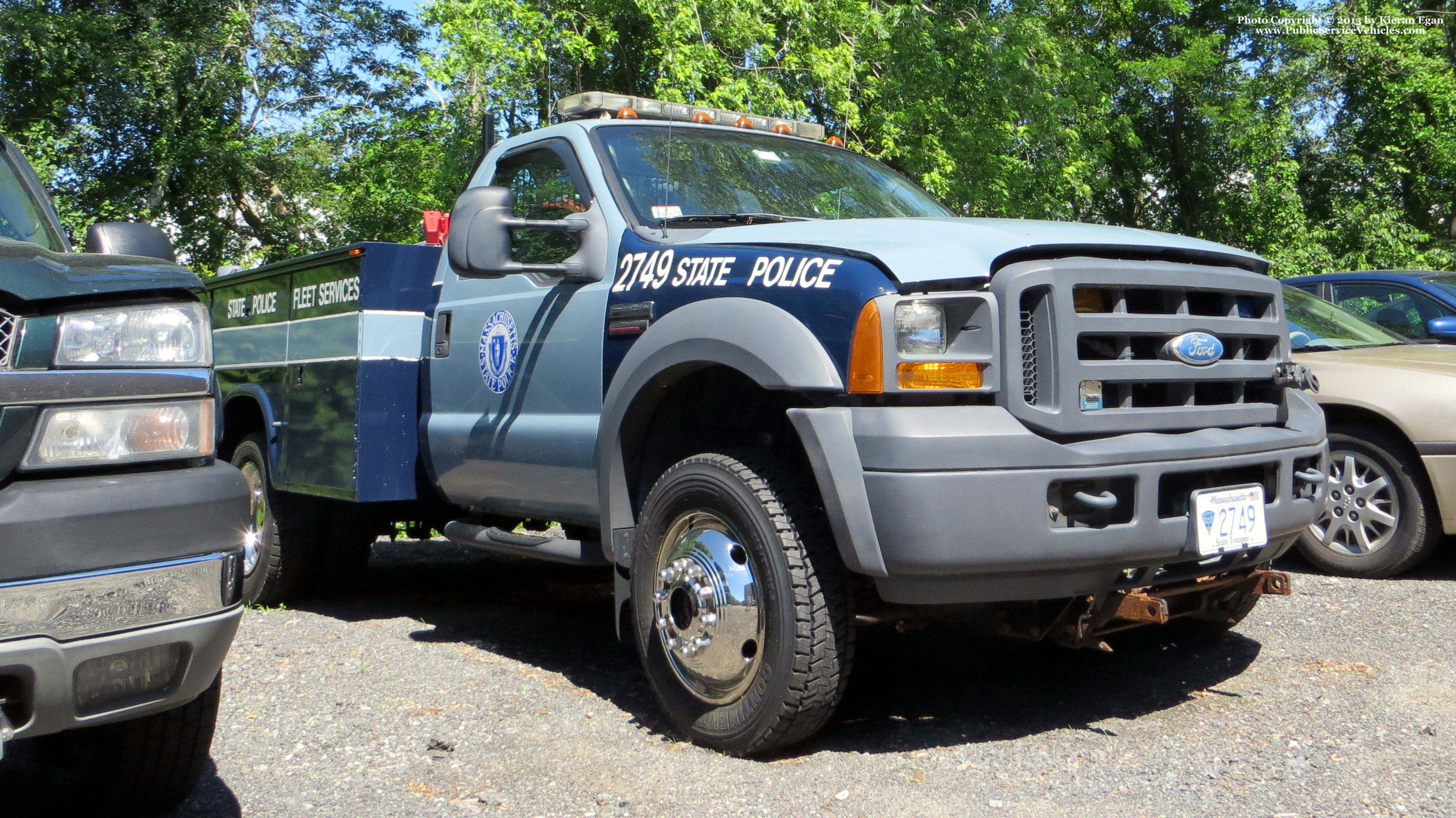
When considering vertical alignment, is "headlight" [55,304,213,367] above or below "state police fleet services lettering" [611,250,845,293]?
below

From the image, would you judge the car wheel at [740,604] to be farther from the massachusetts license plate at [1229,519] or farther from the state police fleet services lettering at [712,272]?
the massachusetts license plate at [1229,519]

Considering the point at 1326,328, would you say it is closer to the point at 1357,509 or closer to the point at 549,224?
the point at 1357,509

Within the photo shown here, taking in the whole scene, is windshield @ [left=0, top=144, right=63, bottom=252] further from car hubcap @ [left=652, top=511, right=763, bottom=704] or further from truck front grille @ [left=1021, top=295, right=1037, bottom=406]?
truck front grille @ [left=1021, top=295, right=1037, bottom=406]

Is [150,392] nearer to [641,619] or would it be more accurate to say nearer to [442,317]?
[641,619]

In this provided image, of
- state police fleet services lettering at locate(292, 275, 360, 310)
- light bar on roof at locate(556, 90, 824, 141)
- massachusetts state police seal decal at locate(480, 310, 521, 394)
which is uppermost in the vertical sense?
light bar on roof at locate(556, 90, 824, 141)

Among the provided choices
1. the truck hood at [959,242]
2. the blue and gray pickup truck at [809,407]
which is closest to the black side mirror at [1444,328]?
the blue and gray pickup truck at [809,407]

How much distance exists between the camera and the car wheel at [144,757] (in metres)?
3.02

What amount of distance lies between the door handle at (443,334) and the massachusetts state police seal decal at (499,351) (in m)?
0.28

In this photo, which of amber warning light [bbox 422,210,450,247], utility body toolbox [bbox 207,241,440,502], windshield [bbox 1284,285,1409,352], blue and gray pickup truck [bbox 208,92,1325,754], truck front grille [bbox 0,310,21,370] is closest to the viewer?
truck front grille [bbox 0,310,21,370]

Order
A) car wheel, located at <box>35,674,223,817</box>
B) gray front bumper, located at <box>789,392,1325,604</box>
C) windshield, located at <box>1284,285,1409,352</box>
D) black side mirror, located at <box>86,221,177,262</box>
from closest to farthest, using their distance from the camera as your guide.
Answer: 1. car wheel, located at <box>35,674,223,817</box>
2. black side mirror, located at <box>86,221,177,262</box>
3. gray front bumper, located at <box>789,392,1325,604</box>
4. windshield, located at <box>1284,285,1409,352</box>

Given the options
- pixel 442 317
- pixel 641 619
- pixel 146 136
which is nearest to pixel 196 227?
pixel 146 136

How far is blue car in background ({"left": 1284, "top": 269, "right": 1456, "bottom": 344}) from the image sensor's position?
7105 millimetres

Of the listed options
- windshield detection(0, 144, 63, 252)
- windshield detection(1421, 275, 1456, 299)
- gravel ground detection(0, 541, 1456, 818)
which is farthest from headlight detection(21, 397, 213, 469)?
windshield detection(1421, 275, 1456, 299)

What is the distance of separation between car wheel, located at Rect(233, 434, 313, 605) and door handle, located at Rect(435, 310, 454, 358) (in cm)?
137
